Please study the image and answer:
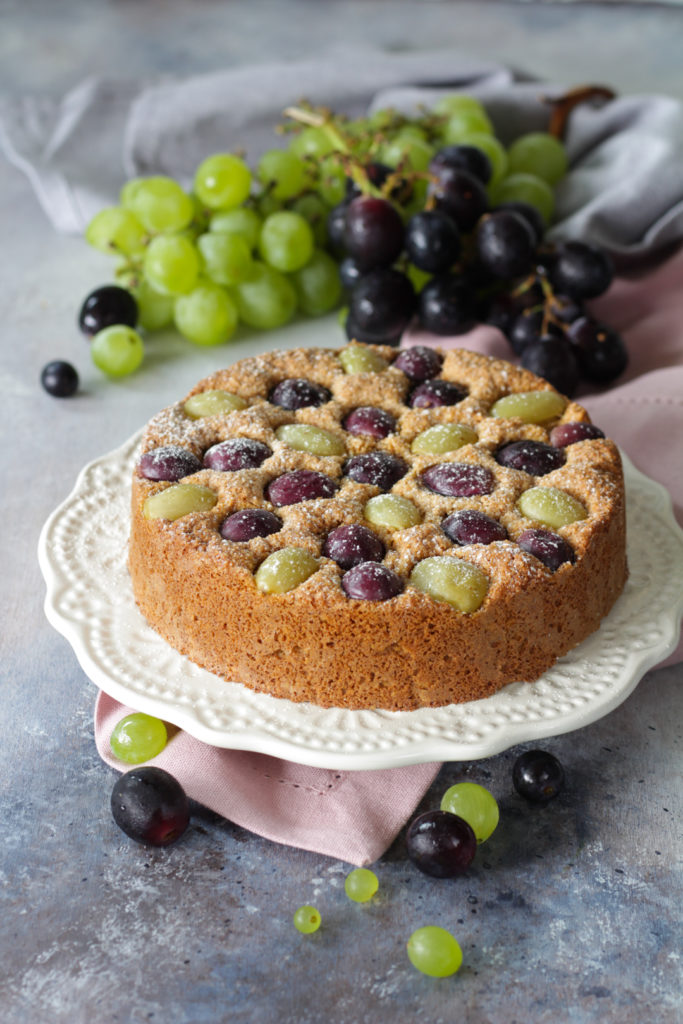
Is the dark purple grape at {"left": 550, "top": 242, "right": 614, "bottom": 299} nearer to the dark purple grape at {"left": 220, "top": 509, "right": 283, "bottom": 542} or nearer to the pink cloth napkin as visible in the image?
the pink cloth napkin

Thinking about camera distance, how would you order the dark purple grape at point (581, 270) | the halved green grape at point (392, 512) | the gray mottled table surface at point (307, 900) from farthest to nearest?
the dark purple grape at point (581, 270) → the halved green grape at point (392, 512) → the gray mottled table surface at point (307, 900)

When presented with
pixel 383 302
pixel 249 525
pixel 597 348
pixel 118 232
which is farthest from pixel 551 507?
pixel 118 232

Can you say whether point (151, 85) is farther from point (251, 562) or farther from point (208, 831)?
point (208, 831)

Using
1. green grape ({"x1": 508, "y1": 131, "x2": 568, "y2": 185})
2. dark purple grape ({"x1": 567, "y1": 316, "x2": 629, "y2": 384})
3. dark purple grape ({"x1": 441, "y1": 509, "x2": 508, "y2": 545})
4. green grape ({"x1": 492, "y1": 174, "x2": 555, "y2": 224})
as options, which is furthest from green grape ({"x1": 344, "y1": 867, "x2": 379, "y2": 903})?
A: green grape ({"x1": 508, "y1": 131, "x2": 568, "y2": 185})

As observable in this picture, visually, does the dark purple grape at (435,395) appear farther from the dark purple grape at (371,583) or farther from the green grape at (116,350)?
the green grape at (116,350)

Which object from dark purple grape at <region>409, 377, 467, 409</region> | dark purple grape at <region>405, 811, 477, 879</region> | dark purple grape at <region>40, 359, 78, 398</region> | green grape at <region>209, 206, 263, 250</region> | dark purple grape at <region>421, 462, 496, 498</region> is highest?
dark purple grape at <region>421, 462, 496, 498</region>

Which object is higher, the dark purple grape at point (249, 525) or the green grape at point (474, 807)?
the dark purple grape at point (249, 525)

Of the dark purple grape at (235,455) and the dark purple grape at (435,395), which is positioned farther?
the dark purple grape at (435,395)

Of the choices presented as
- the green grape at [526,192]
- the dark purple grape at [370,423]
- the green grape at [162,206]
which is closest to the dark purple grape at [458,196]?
the green grape at [526,192]
